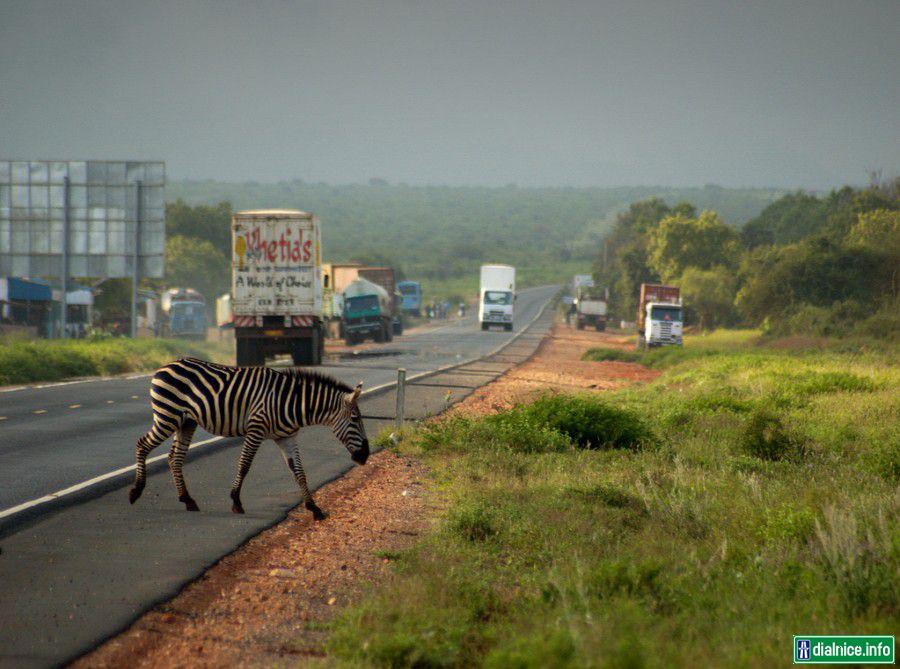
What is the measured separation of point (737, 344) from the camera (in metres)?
56.3

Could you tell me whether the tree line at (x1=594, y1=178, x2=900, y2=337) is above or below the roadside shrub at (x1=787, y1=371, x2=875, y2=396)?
above

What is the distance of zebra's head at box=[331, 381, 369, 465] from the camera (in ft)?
32.5

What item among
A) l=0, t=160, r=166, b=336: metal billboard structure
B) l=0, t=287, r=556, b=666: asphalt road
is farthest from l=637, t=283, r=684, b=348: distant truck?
l=0, t=287, r=556, b=666: asphalt road

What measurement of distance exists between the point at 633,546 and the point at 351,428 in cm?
309

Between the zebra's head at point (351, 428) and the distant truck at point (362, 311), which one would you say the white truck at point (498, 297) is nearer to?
the distant truck at point (362, 311)

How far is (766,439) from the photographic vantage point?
15.0 m

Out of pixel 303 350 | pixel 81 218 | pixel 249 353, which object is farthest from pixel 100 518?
pixel 81 218

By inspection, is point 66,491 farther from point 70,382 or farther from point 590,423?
point 70,382

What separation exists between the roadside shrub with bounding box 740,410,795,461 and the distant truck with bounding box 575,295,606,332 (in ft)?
241

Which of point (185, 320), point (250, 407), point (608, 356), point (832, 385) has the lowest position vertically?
point (608, 356)

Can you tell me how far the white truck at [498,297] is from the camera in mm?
74500

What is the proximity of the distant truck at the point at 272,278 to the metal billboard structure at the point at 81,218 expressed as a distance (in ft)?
47.5

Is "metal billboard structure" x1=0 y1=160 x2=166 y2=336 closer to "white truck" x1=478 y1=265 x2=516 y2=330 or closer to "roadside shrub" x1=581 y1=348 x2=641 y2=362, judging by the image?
"roadside shrub" x1=581 y1=348 x2=641 y2=362

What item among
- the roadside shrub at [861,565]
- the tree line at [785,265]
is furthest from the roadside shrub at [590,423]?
the tree line at [785,265]
